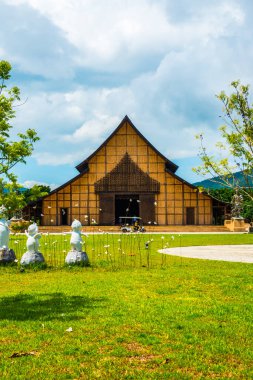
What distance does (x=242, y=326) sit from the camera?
6133 millimetres

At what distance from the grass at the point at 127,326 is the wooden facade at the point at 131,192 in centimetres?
3094

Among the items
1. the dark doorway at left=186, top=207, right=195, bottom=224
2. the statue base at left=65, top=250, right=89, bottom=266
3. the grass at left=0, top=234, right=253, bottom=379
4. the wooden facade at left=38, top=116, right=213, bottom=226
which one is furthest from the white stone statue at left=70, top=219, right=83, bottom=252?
the dark doorway at left=186, top=207, right=195, bottom=224

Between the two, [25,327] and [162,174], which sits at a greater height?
[162,174]

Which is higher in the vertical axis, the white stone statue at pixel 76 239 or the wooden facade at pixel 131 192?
the wooden facade at pixel 131 192

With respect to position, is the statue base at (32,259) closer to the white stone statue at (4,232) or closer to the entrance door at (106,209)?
the white stone statue at (4,232)

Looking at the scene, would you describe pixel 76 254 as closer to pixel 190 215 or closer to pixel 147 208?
pixel 147 208

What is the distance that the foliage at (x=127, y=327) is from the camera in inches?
182

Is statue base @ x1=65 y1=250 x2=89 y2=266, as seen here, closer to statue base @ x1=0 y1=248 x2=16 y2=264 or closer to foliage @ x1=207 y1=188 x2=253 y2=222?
statue base @ x1=0 y1=248 x2=16 y2=264

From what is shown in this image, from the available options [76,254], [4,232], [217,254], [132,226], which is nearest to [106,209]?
[132,226]

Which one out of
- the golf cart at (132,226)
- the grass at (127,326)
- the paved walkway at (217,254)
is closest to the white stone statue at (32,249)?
the grass at (127,326)

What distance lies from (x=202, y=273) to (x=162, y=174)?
3143cm

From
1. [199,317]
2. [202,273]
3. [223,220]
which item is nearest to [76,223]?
[202,273]

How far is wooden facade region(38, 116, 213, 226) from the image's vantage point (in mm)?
41844

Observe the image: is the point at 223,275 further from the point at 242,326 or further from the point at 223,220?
the point at 223,220
